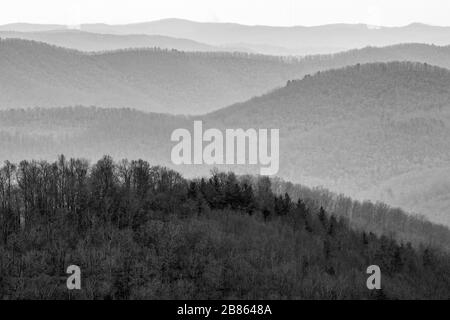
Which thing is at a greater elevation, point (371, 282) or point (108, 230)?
point (108, 230)

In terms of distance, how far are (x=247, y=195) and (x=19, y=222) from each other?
22.9 m

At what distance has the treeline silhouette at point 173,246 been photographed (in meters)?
45.2

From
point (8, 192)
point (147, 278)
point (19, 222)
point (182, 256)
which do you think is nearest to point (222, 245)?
point (182, 256)

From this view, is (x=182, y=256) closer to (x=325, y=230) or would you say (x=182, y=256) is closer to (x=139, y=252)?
(x=139, y=252)

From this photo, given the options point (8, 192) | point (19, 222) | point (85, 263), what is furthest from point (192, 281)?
point (8, 192)

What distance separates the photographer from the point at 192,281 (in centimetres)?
4594

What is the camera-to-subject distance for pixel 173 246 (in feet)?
164

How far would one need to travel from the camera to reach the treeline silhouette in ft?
148
